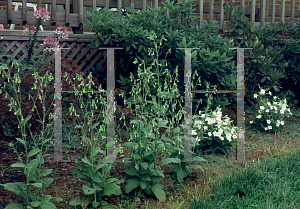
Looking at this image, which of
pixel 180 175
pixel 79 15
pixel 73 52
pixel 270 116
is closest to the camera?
pixel 180 175

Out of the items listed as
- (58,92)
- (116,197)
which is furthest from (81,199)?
(58,92)

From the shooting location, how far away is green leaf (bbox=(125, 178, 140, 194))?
2551mm

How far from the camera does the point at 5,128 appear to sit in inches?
144

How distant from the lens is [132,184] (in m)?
2.57

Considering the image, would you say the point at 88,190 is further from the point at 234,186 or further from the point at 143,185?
the point at 234,186

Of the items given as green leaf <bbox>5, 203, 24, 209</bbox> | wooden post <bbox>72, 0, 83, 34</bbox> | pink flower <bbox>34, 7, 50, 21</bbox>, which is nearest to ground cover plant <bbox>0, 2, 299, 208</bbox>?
green leaf <bbox>5, 203, 24, 209</bbox>

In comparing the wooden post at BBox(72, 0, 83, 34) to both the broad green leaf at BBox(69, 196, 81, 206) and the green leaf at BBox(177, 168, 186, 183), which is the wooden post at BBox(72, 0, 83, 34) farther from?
the broad green leaf at BBox(69, 196, 81, 206)

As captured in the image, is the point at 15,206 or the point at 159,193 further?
the point at 159,193

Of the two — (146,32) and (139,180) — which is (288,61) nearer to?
(146,32)

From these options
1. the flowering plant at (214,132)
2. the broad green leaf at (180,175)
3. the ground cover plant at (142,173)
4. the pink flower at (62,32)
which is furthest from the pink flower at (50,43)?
the broad green leaf at (180,175)

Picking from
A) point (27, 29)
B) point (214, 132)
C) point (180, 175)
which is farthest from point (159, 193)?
point (27, 29)

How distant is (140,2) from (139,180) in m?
3.78

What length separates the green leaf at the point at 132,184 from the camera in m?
2.55

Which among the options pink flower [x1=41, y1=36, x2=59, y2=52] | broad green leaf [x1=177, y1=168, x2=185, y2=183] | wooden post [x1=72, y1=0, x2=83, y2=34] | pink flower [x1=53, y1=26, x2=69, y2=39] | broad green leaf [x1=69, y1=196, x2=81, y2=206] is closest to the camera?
broad green leaf [x1=69, y1=196, x2=81, y2=206]
